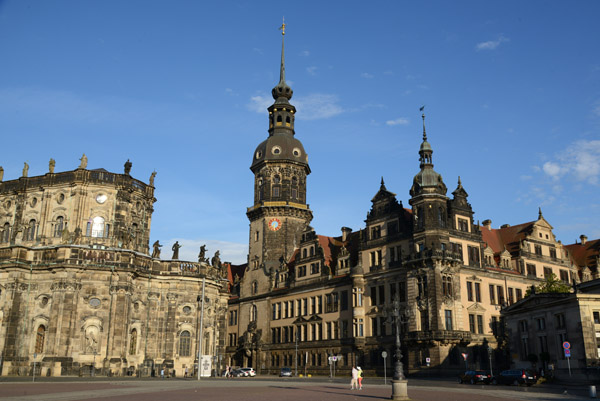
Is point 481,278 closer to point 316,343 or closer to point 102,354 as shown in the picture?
point 316,343

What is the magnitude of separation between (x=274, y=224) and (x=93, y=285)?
35.9m

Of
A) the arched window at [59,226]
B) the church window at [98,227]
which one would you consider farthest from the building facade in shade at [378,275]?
the arched window at [59,226]

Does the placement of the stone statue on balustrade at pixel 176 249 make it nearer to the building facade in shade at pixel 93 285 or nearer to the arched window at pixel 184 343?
the building facade in shade at pixel 93 285

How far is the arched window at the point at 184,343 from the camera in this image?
6262cm

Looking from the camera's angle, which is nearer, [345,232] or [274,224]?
[345,232]

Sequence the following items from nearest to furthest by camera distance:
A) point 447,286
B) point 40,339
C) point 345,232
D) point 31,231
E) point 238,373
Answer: point 40,339 < point 447,286 < point 31,231 < point 238,373 < point 345,232

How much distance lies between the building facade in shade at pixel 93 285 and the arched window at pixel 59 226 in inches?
4.4

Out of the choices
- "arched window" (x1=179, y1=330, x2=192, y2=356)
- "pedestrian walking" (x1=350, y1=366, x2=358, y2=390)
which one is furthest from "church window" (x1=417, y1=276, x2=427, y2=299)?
"pedestrian walking" (x1=350, y1=366, x2=358, y2=390)

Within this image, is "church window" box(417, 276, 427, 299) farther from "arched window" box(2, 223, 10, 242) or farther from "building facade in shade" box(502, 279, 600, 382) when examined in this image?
"arched window" box(2, 223, 10, 242)

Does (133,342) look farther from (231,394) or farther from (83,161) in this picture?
(231,394)

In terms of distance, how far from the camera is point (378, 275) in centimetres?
6975

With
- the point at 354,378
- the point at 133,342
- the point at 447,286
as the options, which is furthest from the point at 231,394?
the point at 447,286

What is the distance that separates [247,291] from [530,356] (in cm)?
4878

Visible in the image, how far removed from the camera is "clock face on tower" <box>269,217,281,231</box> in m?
89.2
